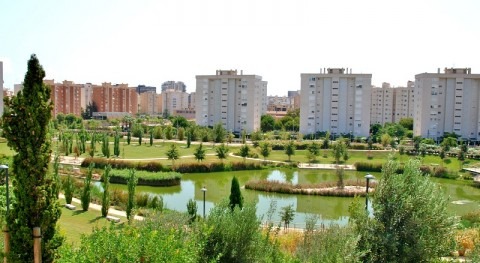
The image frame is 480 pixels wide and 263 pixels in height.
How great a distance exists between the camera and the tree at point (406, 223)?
8.88m

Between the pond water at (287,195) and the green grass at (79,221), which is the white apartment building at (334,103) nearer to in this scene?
the pond water at (287,195)

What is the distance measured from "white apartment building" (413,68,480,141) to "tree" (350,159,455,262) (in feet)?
186

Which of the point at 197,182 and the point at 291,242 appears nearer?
the point at 291,242

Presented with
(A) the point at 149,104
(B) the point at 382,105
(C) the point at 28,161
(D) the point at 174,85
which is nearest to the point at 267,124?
(B) the point at 382,105

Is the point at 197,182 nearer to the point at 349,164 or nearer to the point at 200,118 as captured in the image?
the point at 349,164

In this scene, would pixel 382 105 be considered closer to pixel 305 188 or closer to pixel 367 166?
pixel 367 166

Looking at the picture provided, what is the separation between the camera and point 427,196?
30.1 ft

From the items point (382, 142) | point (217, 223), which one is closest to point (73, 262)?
point (217, 223)

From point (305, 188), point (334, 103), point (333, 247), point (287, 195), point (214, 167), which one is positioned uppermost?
point (334, 103)

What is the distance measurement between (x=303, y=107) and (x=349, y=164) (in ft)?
82.2

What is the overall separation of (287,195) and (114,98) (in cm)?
7930

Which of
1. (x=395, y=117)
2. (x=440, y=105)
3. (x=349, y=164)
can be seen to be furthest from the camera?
(x=395, y=117)

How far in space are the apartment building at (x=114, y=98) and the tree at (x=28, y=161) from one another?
3651 inches

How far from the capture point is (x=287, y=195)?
27.3 meters
